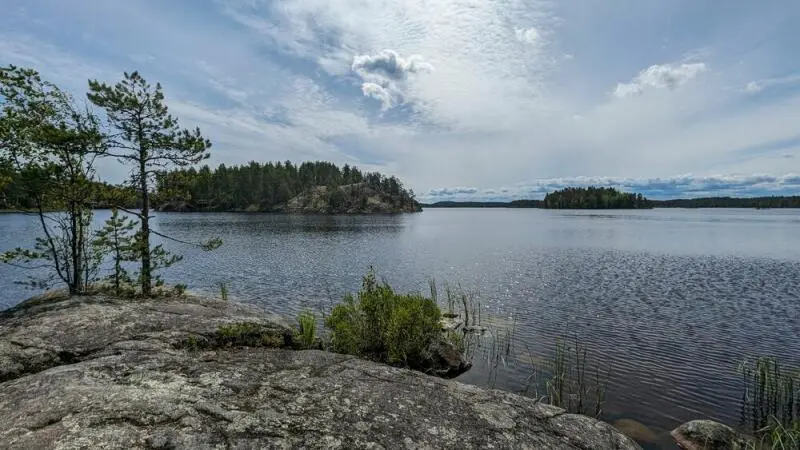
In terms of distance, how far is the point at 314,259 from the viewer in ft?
152

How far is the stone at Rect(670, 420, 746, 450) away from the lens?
401 inches

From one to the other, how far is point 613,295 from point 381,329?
21.2 metres

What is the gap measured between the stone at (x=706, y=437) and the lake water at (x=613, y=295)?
1.77 ft

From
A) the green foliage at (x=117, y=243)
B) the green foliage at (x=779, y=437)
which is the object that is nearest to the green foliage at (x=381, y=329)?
the green foliage at (x=117, y=243)

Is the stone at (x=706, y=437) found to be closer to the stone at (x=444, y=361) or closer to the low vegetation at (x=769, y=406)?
the low vegetation at (x=769, y=406)

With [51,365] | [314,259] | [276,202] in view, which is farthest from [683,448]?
[276,202]

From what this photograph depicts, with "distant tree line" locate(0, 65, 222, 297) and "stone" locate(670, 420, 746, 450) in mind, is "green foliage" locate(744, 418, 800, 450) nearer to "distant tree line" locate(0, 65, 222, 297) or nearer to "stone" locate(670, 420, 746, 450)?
"stone" locate(670, 420, 746, 450)

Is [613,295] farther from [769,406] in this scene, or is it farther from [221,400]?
[221,400]

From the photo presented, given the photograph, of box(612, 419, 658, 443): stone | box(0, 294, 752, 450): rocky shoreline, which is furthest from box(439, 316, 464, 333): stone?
box(0, 294, 752, 450): rocky shoreline

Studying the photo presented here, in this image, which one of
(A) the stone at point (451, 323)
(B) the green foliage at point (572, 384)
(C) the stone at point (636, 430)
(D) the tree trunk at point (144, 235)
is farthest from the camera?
(A) the stone at point (451, 323)

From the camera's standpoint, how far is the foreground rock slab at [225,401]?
4605 mm

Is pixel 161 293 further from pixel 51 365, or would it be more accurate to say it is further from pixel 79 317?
pixel 51 365

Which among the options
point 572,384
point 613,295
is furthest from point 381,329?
point 613,295

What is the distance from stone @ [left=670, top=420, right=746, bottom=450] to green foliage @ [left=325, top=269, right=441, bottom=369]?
7.71 meters
